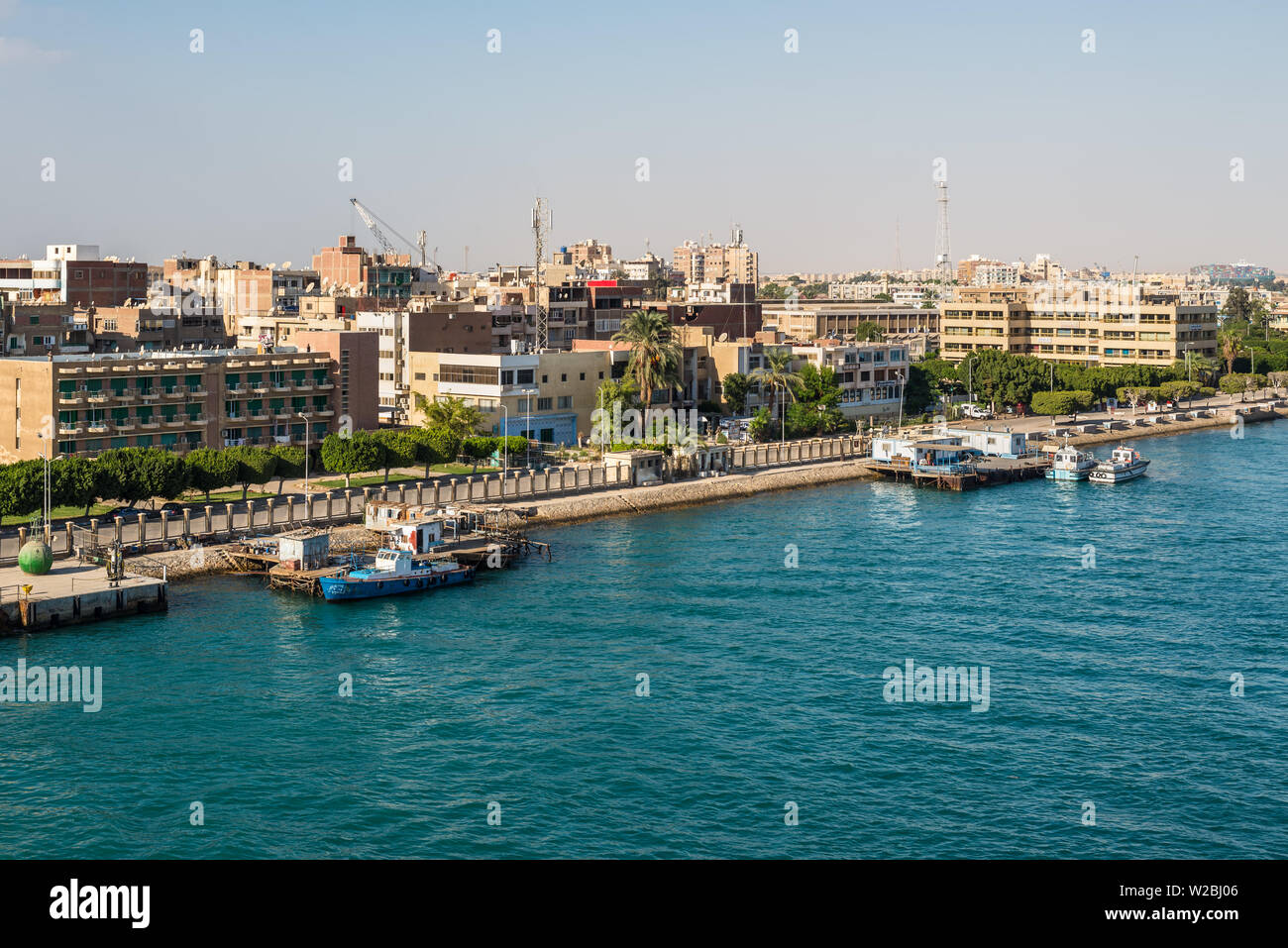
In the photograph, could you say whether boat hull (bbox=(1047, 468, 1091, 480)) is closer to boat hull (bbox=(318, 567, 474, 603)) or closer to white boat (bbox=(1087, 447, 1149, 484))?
white boat (bbox=(1087, 447, 1149, 484))

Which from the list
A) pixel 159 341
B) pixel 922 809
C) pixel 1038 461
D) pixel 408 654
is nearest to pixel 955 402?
pixel 1038 461

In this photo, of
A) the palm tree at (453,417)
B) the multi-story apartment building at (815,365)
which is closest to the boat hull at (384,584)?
the palm tree at (453,417)

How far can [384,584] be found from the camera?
177 feet

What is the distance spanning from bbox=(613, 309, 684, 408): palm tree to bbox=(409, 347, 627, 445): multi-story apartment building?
3.95 metres

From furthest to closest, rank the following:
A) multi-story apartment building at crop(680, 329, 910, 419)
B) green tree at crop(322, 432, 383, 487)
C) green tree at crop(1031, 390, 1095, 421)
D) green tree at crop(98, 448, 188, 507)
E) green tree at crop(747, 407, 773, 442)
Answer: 1. green tree at crop(1031, 390, 1095, 421)
2. multi-story apartment building at crop(680, 329, 910, 419)
3. green tree at crop(747, 407, 773, 442)
4. green tree at crop(322, 432, 383, 487)
5. green tree at crop(98, 448, 188, 507)

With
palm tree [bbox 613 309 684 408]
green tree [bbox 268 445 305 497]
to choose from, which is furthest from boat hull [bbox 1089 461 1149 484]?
green tree [bbox 268 445 305 497]

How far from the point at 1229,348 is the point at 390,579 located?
126 meters

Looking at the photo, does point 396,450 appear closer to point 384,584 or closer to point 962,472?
point 384,584

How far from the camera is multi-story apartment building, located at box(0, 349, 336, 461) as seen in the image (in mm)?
67562

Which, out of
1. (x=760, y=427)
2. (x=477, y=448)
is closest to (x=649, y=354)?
(x=760, y=427)

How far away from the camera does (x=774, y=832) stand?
3009cm

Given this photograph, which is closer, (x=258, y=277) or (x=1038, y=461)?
(x=1038, y=461)
